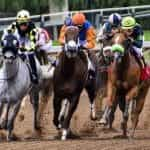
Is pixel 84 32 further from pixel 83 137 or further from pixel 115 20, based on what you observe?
pixel 83 137

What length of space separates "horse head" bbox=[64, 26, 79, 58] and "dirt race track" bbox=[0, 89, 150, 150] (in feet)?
5.18

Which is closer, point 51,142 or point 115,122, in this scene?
point 51,142

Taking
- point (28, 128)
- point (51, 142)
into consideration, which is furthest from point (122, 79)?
point (28, 128)

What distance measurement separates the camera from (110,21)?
1973 cm

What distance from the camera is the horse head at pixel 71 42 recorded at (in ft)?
55.4

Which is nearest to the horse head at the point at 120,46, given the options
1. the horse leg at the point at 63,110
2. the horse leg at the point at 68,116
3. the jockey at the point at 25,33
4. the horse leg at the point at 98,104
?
the horse leg at the point at 68,116

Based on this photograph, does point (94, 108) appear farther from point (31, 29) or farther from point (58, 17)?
point (58, 17)

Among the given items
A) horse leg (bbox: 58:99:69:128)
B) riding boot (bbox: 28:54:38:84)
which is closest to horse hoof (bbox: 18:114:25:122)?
riding boot (bbox: 28:54:38:84)

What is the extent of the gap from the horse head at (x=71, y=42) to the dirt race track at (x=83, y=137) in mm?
1578

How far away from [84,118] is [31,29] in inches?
166

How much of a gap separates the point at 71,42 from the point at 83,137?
88.4 inches

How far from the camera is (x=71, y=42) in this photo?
16.9 m

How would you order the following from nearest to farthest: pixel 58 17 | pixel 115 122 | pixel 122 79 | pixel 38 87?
pixel 122 79 → pixel 38 87 → pixel 115 122 → pixel 58 17

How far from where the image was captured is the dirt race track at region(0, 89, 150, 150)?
1541cm
